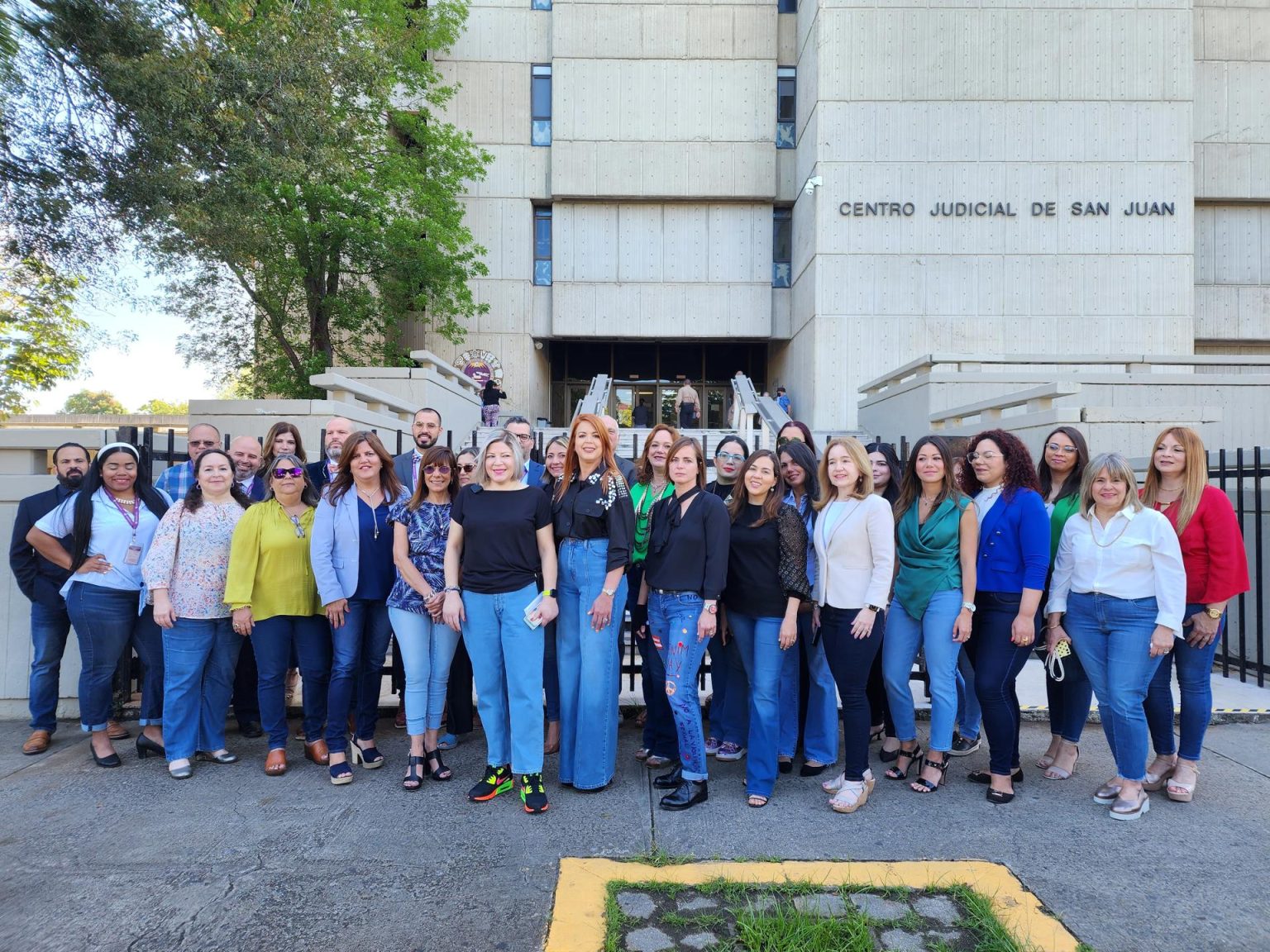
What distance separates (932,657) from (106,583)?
5.21 meters

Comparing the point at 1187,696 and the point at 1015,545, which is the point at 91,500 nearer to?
the point at 1015,545

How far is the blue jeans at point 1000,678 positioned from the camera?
172 inches

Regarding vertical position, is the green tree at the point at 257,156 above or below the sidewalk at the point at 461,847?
above

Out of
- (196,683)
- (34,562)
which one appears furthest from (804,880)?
(34,562)

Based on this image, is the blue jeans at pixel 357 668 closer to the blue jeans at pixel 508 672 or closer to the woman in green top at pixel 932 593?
the blue jeans at pixel 508 672

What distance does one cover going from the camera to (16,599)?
585cm

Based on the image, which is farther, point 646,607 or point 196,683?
point 196,683

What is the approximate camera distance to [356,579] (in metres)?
4.74

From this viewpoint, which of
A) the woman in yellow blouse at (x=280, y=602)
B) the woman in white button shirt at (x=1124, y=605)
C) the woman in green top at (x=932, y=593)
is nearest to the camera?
the woman in white button shirt at (x=1124, y=605)

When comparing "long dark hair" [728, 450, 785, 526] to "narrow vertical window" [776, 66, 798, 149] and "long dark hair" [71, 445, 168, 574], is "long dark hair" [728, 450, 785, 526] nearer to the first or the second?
"long dark hair" [71, 445, 168, 574]

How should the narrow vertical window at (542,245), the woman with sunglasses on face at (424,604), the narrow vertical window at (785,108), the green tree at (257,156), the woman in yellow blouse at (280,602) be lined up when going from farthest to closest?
the narrow vertical window at (542,245) < the narrow vertical window at (785,108) < the green tree at (257,156) < the woman in yellow blouse at (280,602) < the woman with sunglasses on face at (424,604)

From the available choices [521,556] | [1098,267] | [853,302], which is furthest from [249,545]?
[1098,267]

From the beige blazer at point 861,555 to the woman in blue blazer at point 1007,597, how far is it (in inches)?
25.6

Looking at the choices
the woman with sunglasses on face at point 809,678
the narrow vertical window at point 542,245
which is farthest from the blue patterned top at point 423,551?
the narrow vertical window at point 542,245
